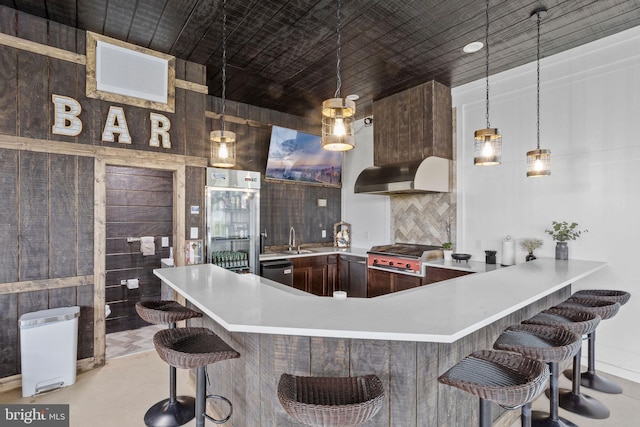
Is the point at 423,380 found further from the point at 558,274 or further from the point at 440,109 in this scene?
the point at 440,109

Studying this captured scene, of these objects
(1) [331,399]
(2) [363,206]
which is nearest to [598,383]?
(1) [331,399]

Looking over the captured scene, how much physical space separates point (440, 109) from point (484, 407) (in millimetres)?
3599

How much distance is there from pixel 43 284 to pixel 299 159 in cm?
358

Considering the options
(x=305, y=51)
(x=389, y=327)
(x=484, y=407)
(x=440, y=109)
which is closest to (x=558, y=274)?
(x=484, y=407)

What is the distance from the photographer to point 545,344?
188cm

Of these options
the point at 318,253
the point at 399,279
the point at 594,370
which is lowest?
the point at 594,370

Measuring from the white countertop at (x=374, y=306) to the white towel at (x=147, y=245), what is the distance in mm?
2126

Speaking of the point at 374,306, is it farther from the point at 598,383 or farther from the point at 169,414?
the point at 598,383

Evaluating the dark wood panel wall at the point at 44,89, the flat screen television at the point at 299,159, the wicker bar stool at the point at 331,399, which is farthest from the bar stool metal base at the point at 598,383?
the dark wood panel wall at the point at 44,89

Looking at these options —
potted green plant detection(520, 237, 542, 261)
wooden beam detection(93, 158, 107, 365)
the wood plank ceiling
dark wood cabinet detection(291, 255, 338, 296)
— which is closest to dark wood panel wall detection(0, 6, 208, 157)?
the wood plank ceiling

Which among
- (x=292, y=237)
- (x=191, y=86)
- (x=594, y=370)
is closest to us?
(x=594, y=370)

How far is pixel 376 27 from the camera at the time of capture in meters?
2.98

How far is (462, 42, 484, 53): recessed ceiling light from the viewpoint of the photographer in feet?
10.8

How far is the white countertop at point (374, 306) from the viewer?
57.4 inches
